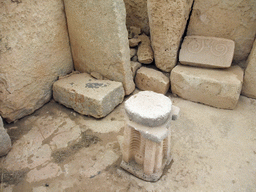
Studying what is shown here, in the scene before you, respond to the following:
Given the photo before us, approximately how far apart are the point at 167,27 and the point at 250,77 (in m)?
1.20

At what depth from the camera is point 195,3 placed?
2572mm

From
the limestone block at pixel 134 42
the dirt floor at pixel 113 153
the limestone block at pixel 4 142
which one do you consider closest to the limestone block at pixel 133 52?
the limestone block at pixel 134 42

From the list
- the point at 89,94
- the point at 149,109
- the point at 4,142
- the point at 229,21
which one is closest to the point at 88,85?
the point at 89,94

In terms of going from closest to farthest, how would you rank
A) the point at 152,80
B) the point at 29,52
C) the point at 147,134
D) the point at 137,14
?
the point at 147,134, the point at 29,52, the point at 152,80, the point at 137,14

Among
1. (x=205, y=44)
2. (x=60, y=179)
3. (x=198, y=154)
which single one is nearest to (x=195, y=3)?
(x=205, y=44)

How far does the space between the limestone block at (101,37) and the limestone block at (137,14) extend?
79 cm

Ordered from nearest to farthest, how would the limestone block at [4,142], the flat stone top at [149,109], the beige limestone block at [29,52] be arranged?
the flat stone top at [149,109]
the limestone block at [4,142]
the beige limestone block at [29,52]

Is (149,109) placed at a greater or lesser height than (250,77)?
greater

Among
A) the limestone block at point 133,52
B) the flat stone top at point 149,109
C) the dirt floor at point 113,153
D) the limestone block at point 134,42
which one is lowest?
the dirt floor at point 113,153

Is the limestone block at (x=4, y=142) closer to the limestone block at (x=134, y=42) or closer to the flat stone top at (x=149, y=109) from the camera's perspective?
the flat stone top at (x=149, y=109)

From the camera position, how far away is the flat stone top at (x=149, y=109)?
1484 mm

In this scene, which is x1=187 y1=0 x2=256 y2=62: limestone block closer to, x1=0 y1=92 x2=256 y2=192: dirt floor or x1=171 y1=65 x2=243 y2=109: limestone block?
x1=171 y1=65 x2=243 y2=109: limestone block

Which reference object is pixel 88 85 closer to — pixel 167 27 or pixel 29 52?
pixel 29 52

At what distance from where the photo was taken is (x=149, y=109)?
1.55 m
